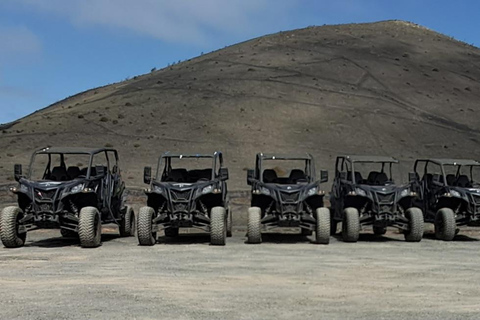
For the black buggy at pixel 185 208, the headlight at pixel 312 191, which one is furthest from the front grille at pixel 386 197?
the black buggy at pixel 185 208

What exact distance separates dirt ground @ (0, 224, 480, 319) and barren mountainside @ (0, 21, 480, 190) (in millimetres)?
15999

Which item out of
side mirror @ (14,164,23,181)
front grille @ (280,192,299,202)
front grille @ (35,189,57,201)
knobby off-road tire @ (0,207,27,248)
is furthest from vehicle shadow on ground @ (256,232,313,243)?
side mirror @ (14,164,23,181)

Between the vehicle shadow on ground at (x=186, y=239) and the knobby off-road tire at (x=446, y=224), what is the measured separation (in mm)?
5944

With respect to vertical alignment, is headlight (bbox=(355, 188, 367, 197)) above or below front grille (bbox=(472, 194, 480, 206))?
above

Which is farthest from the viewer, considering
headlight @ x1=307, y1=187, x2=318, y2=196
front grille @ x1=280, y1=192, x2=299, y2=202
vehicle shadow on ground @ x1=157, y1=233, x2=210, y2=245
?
vehicle shadow on ground @ x1=157, y1=233, x2=210, y2=245

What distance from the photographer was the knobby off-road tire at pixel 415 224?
17906mm

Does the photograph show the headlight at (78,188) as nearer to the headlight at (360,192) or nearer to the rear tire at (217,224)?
the rear tire at (217,224)

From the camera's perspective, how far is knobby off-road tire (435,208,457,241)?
18.4 metres

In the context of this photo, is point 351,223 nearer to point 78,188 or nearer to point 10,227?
point 78,188

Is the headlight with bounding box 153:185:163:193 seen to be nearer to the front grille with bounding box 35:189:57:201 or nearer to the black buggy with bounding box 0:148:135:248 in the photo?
the black buggy with bounding box 0:148:135:248

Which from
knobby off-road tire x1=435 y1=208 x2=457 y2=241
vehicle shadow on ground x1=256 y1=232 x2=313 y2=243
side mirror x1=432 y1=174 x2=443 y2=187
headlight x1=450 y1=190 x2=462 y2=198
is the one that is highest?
side mirror x1=432 y1=174 x2=443 y2=187

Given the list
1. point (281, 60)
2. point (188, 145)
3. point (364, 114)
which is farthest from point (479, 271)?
point (281, 60)

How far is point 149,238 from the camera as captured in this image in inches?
655

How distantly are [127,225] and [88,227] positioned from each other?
12.1 ft
